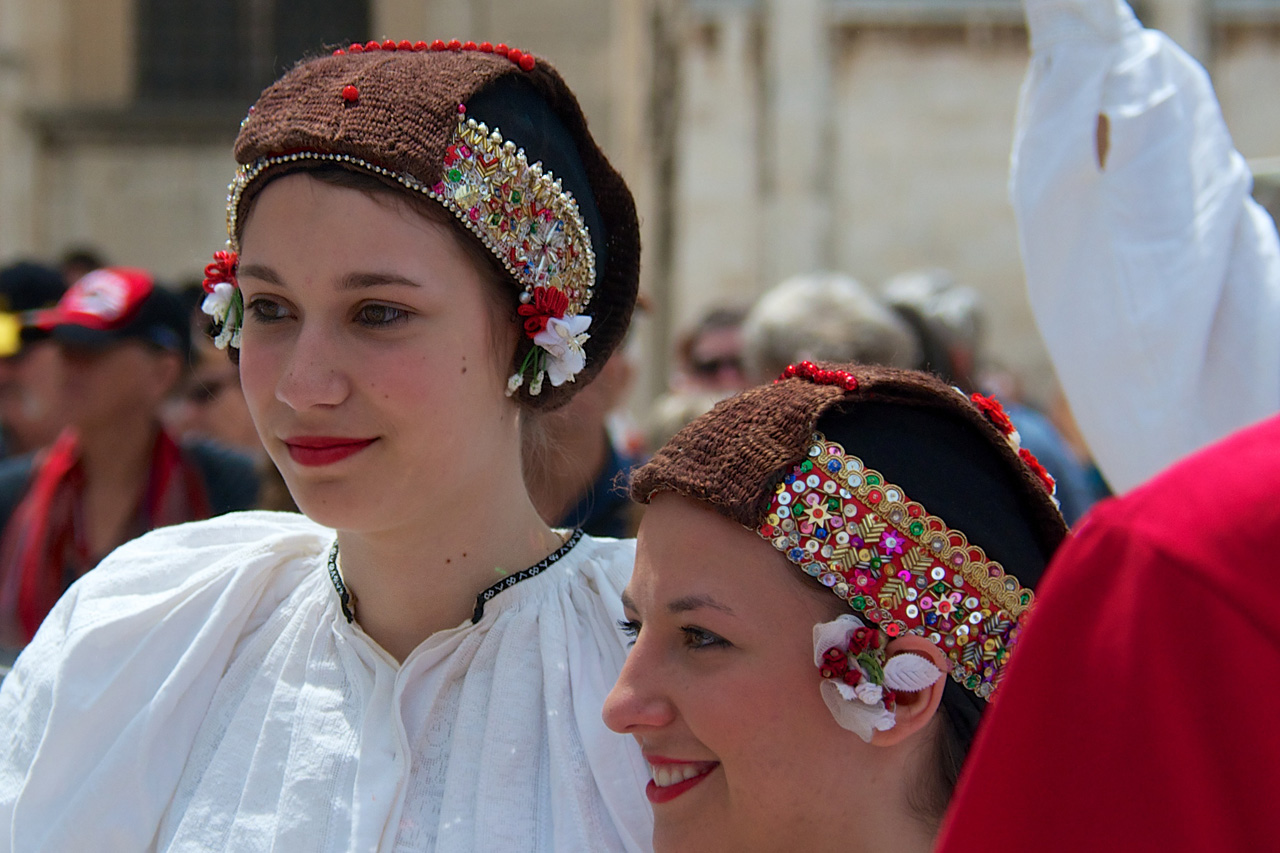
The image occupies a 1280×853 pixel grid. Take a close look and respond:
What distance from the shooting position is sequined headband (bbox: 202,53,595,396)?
6.25 ft

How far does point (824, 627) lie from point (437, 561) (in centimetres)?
68

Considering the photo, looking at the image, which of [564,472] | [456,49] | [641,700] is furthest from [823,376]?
[564,472]

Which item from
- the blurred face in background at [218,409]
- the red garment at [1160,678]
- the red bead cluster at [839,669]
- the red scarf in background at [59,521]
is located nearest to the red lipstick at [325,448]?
the red bead cluster at [839,669]

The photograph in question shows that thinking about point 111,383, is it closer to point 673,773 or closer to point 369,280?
point 369,280

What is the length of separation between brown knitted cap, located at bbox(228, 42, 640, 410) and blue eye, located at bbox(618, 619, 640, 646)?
1.32 feet

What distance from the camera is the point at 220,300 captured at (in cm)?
215

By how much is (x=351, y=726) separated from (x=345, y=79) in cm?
94

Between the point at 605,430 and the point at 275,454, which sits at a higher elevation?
the point at 275,454

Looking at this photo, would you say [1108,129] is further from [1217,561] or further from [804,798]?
[1217,561]

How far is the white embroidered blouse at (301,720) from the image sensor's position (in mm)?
1836

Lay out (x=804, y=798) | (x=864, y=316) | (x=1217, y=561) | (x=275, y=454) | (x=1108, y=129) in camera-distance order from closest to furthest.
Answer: (x=1217, y=561) < (x=804, y=798) < (x=275, y=454) < (x=1108, y=129) < (x=864, y=316)

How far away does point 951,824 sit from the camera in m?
0.91

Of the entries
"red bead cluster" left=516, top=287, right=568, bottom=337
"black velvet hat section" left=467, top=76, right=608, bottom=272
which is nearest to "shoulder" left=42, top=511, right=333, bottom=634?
"red bead cluster" left=516, top=287, right=568, bottom=337

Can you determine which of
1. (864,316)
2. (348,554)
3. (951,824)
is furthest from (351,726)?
→ (864,316)
